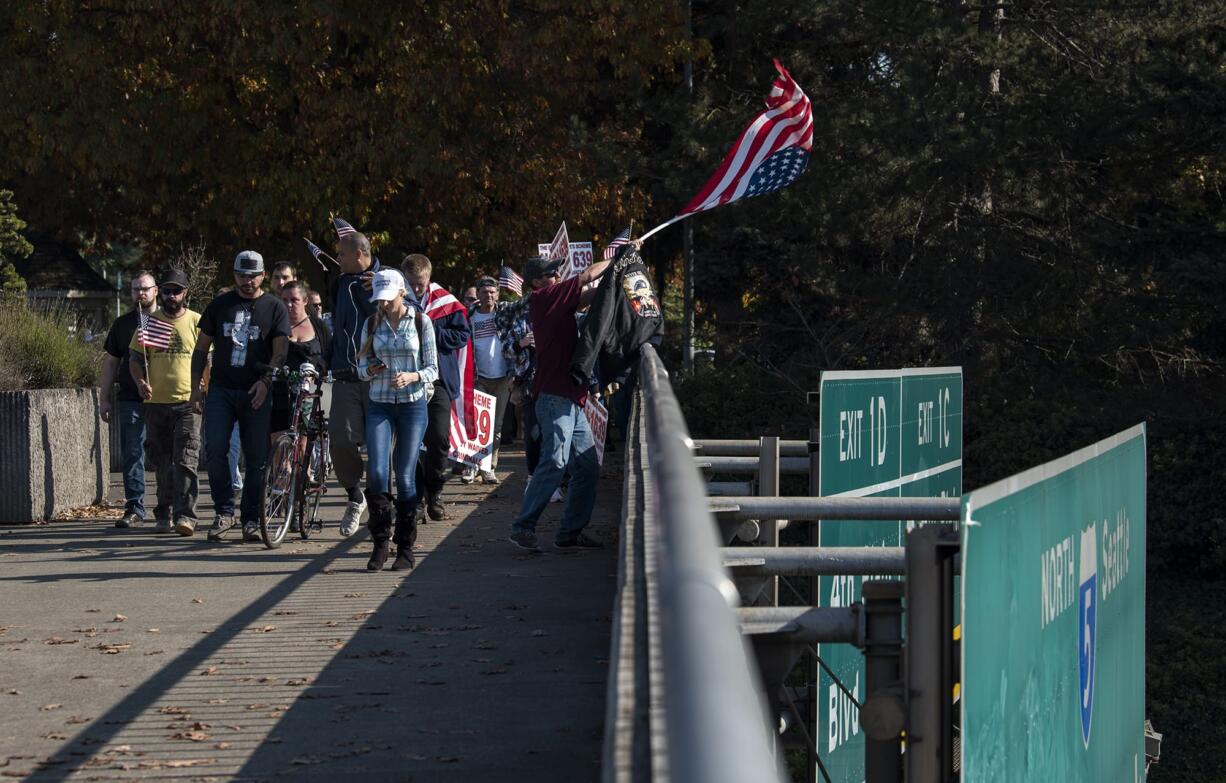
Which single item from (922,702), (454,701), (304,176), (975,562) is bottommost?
(454,701)

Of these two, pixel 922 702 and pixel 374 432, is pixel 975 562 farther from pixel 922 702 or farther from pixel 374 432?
pixel 374 432

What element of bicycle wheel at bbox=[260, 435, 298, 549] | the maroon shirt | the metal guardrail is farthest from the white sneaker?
the metal guardrail

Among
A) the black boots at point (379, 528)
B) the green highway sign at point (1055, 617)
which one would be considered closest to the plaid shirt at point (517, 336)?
the black boots at point (379, 528)

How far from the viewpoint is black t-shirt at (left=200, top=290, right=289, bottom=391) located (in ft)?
39.8

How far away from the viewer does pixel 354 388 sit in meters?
12.1

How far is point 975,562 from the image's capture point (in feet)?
9.63

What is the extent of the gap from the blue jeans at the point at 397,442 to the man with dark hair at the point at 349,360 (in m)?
0.43

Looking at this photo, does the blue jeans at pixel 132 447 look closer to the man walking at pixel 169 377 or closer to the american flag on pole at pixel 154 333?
the man walking at pixel 169 377

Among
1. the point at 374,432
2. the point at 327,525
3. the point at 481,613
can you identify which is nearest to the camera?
the point at 481,613

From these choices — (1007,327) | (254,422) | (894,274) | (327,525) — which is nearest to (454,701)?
(254,422)

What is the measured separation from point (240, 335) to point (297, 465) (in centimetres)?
96

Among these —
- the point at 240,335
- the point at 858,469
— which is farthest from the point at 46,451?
the point at 858,469

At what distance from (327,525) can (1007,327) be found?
30.9 ft

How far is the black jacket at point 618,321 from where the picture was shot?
36.0 feet
